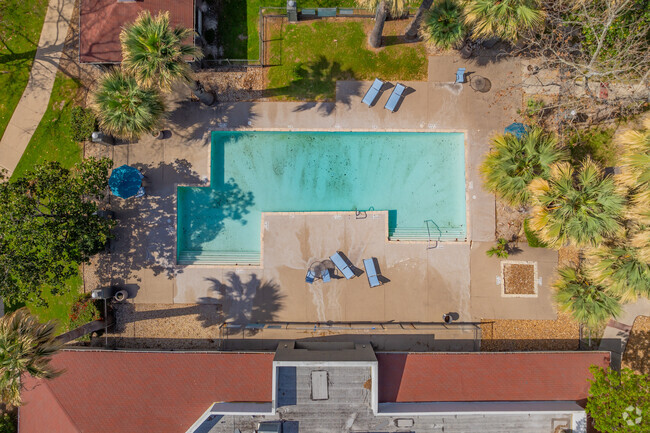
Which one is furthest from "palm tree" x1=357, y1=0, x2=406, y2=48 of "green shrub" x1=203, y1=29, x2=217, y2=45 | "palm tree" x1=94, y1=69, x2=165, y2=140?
"palm tree" x1=94, y1=69, x2=165, y2=140

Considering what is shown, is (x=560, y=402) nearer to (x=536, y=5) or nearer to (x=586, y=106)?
(x=586, y=106)

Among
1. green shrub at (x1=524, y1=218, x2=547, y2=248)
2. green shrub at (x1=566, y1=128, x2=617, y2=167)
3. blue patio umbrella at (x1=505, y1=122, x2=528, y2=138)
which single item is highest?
blue patio umbrella at (x1=505, y1=122, x2=528, y2=138)

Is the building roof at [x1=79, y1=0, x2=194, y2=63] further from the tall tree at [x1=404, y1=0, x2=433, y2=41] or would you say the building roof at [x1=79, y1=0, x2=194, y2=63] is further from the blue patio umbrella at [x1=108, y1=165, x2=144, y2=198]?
the tall tree at [x1=404, y1=0, x2=433, y2=41]

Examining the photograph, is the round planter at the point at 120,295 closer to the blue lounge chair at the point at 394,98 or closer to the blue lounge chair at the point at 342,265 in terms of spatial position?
the blue lounge chair at the point at 342,265

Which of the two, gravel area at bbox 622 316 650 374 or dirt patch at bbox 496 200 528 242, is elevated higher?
dirt patch at bbox 496 200 528 242

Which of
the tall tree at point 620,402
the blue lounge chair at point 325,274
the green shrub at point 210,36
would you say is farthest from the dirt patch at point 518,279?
the green shrub at point 210,36
